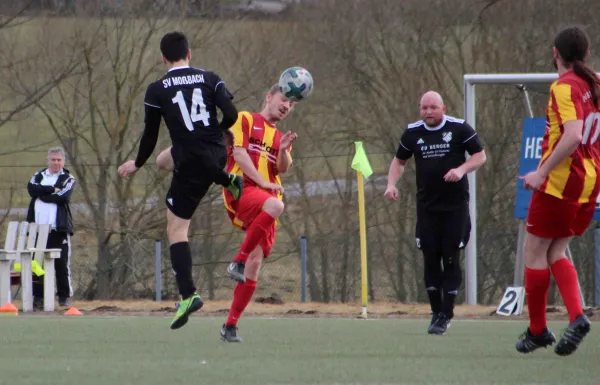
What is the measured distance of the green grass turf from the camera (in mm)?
6281

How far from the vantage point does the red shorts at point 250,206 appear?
8.91m

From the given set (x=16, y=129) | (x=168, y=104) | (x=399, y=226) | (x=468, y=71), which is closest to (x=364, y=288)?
(x=168, y=104)

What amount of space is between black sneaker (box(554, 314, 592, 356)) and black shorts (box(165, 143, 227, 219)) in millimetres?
2570

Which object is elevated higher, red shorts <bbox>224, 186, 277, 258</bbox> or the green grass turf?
red shorts <bbox>224, 186, 277, 258</bbox>

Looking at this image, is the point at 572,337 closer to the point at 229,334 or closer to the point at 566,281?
the point at 566,281

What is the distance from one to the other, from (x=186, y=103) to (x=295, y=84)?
1.65 metres

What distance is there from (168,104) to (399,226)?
13063 mm

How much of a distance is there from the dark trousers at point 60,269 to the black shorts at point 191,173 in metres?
8.07

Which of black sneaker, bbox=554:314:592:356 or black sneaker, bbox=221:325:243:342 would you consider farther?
black sneaker, bbox=221:325:243:342

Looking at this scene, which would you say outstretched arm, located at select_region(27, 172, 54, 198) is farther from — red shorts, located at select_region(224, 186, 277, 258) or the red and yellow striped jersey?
the red and yellow striped jersey

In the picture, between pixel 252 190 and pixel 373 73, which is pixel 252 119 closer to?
pixel 252 190

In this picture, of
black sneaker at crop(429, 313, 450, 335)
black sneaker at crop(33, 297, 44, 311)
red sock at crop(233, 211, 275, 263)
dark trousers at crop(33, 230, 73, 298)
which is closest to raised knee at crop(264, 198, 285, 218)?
red sock at crop(233, 211, 275, 263)

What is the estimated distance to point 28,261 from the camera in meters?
15.5

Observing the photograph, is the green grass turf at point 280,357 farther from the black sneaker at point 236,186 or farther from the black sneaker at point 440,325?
the black sneaker at point 236,186
